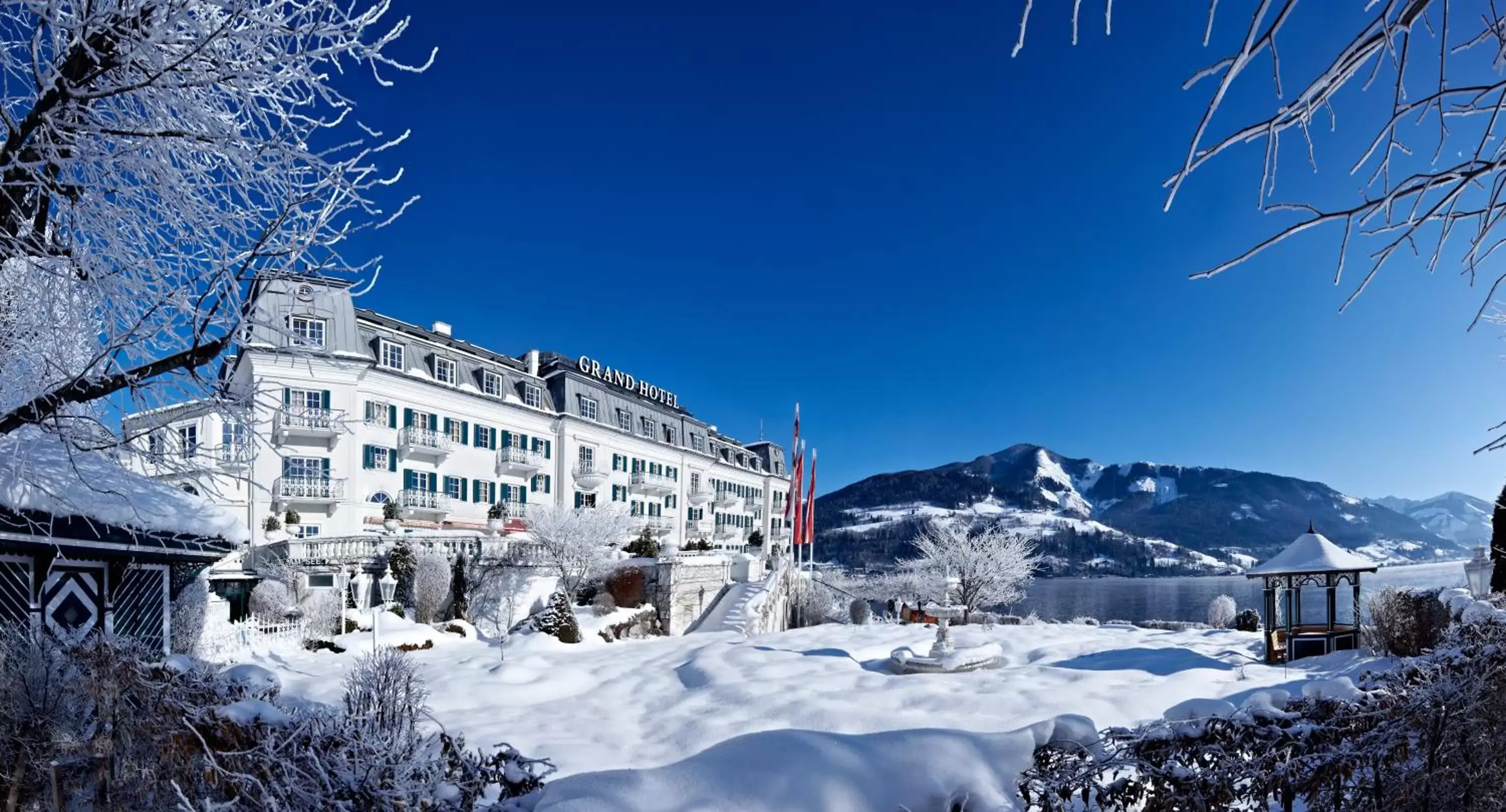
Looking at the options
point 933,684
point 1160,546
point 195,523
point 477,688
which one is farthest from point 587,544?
point 1160,546

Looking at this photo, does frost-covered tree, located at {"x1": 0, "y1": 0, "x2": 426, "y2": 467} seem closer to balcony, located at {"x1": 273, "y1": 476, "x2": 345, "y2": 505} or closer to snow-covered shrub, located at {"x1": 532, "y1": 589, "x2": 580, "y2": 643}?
snow-covered shrub, located at {"x1": 532, "y1": 589, "x2": 580, "y2": 643}

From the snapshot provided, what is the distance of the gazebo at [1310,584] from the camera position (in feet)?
47.0

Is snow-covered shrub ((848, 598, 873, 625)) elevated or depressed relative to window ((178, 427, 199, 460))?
depressed

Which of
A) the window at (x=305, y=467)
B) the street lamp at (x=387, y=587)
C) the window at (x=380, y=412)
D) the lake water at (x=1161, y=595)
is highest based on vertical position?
the window at (x=380, y=412)

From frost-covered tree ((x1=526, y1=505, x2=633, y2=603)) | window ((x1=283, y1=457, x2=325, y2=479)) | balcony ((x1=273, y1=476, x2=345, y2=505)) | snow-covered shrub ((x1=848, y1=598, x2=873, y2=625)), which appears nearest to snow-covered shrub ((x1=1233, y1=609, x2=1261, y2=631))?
snow-covered shrub ((x1=848, y1=598, x2=873, y2=625))

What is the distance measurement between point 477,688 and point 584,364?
3036 centimetres

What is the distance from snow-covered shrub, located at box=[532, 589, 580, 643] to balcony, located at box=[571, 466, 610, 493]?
14.8m

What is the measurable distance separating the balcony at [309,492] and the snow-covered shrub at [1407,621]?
27.2 metres

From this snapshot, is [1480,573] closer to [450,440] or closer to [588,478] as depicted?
[588,478]

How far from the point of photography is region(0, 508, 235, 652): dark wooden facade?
6.34 metres

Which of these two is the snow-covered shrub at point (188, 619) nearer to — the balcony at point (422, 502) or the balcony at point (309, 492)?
the balcony at point (309, 492)

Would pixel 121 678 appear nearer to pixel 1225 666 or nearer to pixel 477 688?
pixel 477 688

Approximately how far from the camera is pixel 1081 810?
3494mm

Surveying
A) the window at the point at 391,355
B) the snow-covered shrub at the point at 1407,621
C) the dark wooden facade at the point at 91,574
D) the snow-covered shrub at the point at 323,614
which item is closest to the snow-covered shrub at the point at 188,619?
the snow-covered shrub at the point at 323,614
